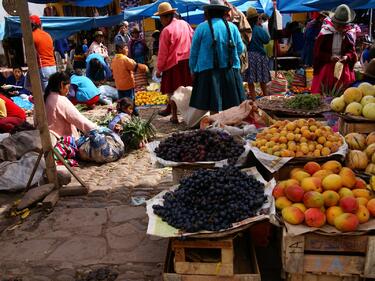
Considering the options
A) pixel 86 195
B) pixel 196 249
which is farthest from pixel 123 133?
pixel 196 249

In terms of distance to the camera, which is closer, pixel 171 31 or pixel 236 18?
pixel 171 31

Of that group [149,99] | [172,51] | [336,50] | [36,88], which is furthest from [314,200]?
[149,99]

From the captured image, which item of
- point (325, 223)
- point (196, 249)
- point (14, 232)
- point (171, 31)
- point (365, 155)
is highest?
point (171, 31)

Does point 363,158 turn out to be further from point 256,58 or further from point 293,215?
point 256,58

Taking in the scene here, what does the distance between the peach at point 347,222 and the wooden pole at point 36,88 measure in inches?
127

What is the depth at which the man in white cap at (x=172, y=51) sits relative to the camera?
666 centimetres

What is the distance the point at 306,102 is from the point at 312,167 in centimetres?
163

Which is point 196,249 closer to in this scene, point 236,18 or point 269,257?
point 269,257

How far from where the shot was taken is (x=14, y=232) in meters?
3.80

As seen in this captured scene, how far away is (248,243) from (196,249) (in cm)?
52

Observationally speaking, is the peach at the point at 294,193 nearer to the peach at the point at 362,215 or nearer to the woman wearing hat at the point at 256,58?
the peach at the point at 362,215

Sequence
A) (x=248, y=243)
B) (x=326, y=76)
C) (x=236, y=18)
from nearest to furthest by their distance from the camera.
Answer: (x=248, y=243) → (x=326, y=76) → (x=236, y=18)

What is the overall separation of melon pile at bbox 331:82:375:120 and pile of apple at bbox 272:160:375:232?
0.93 m

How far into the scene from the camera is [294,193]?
2582mm
